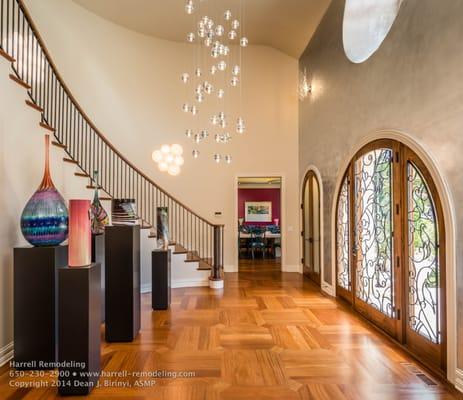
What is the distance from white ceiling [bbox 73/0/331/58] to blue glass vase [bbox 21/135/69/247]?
490 centimetres

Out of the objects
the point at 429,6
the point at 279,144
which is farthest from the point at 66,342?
the point at 279,144

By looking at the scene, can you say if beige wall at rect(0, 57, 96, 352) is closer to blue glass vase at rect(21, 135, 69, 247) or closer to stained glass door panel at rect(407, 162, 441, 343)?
blue glass vase at rect(21, 135, 69, 247)

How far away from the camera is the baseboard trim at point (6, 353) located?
2.93 metres

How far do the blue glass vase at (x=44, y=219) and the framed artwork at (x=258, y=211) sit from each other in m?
9.90

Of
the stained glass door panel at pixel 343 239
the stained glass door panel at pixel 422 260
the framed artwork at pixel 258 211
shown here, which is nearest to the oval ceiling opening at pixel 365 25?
the stained glass door panel at pixel 422 260

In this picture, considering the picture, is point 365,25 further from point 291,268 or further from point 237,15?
point 291,268

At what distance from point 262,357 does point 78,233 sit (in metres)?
2.20

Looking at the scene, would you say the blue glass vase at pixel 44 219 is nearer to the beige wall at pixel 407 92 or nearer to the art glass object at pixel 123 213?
the art glass object at pixel 123 213

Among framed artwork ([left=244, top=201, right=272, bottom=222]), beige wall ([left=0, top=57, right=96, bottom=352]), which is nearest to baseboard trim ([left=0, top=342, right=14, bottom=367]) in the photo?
beige wall ([left=0, top=57, right=96, bottom=352])

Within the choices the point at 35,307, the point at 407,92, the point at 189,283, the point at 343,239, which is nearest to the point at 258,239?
the point at 189,283

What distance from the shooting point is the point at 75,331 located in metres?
2.48

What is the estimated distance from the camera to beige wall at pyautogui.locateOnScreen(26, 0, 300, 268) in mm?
6707

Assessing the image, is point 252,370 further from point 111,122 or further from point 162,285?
point 111,122

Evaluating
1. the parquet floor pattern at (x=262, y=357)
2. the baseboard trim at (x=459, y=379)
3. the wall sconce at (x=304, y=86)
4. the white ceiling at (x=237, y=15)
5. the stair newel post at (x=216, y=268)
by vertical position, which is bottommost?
the parquet floor pattern at (x=262, y=357)
